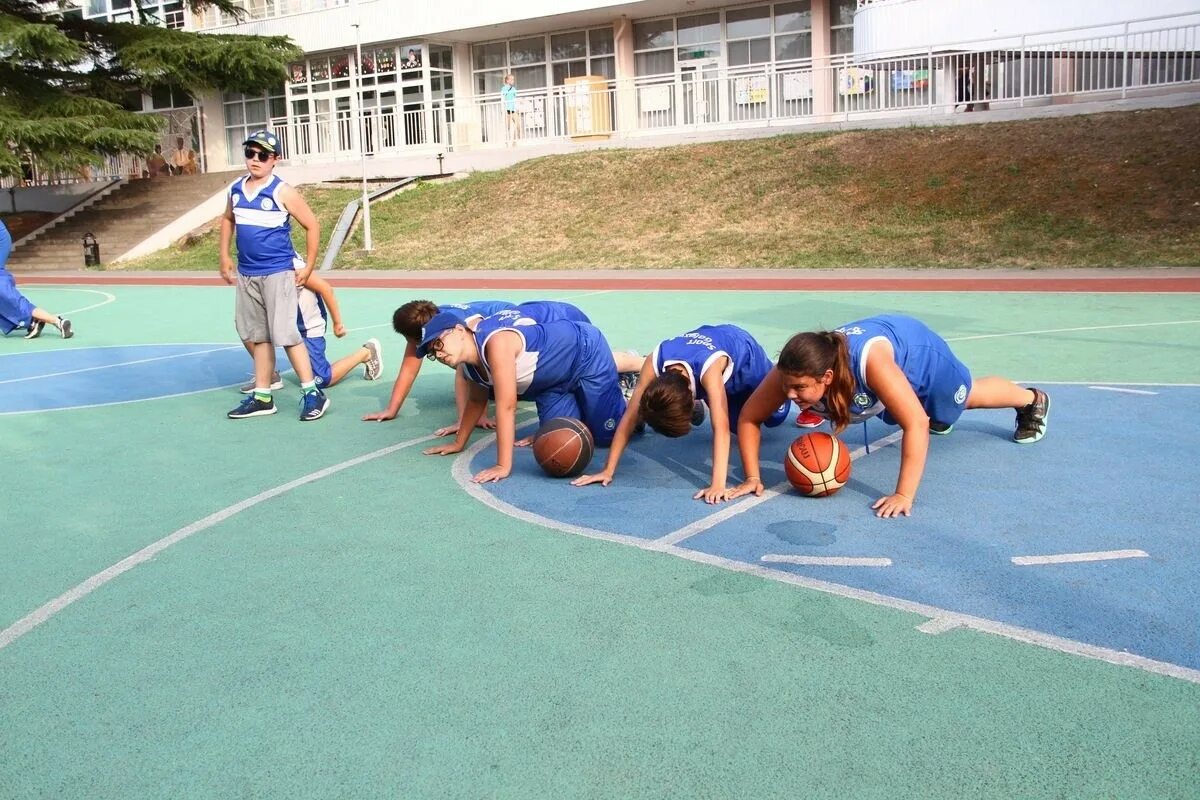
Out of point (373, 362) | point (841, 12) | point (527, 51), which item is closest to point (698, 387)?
point (373, 362)

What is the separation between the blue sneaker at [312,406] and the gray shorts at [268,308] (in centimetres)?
42

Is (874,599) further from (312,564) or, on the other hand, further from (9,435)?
(9,435)

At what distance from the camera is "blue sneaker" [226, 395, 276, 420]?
28.6 feet

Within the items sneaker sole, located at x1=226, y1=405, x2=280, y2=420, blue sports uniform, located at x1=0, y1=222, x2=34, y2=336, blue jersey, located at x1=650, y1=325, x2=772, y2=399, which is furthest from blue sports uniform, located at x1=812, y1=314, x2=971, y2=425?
blue sports uniform, located at x1=0, y1=222, x2=34, y2=336

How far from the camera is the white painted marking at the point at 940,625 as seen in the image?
13.8 ft

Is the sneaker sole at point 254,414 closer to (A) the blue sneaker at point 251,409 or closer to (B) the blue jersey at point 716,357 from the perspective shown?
A: (A) the blue sneaker at point 251,409

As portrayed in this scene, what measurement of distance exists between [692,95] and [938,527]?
94.5ft

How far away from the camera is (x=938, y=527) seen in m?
5.45

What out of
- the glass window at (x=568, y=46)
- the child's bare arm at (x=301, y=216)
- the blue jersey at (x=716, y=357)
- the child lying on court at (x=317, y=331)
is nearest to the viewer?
the blue jersey at (x=716, y=357)

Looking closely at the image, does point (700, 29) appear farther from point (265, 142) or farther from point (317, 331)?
point (265, 142)

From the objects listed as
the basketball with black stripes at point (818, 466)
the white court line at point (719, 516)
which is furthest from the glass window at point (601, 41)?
the basketball with black stripes at point (818, 466)

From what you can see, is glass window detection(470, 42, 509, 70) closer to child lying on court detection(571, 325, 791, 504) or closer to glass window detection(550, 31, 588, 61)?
glass window detection(550, 31, 588, 61)

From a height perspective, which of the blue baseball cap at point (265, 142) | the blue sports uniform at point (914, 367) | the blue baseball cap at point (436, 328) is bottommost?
the blue sports uniform at point (914, 367)

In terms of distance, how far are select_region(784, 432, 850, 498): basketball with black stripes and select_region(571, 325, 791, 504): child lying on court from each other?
0.94 feet
